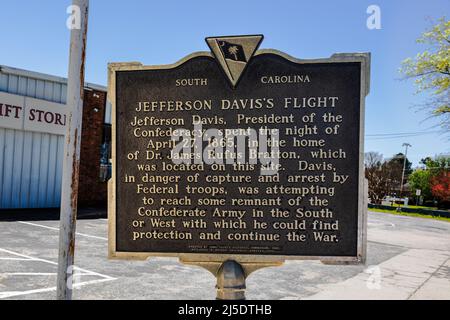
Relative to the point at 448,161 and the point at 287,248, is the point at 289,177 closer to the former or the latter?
the point at 287,248

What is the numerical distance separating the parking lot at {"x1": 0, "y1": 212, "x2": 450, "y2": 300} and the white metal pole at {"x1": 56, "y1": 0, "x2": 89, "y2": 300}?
284cm

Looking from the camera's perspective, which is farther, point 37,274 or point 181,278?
point 181,278

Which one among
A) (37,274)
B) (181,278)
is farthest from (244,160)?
(37,274)

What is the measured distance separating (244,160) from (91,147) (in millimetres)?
17558

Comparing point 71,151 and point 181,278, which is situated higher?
point 71,151

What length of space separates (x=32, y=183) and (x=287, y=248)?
16355 mm

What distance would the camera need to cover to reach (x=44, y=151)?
58.2 feet

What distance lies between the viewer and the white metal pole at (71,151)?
3.24m

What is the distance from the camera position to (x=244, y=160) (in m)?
3.41

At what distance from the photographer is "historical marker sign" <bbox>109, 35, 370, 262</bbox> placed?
338 cm

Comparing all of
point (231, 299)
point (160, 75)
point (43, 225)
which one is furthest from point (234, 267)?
point (43, 225)

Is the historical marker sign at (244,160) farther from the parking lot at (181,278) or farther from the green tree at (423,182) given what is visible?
the green tree at (423,182)

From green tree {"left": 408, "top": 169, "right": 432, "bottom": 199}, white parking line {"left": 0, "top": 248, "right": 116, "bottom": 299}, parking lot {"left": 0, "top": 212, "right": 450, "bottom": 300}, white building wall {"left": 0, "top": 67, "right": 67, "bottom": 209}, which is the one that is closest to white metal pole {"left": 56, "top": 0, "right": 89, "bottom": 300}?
parking lot {"left": 0, "top": 212, "right": 450, "bottom": 300}

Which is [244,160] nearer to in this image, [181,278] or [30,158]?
[181,278]
